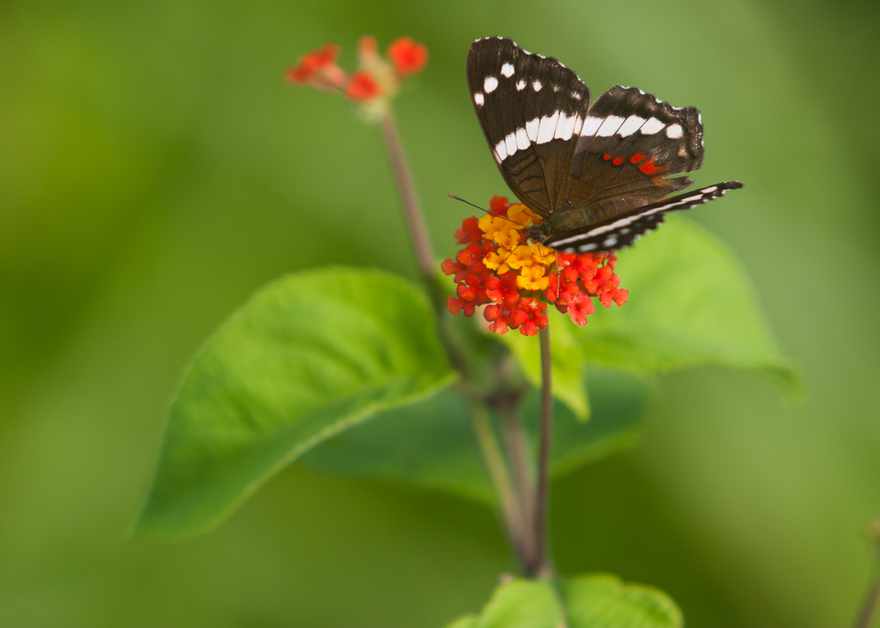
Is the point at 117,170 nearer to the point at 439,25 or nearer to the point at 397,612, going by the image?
the point at 439,25

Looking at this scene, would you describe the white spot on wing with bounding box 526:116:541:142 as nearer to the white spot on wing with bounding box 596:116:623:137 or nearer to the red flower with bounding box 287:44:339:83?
the white spot on wing with bounding box 596:116:623:137

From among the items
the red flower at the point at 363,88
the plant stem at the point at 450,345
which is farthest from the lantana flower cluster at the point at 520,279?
the red flower at the point at 363,88

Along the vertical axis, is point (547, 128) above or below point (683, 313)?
above

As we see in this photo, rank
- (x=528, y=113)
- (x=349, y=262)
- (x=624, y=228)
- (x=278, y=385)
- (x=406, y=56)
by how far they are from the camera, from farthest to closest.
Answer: (x=349, y=262)
(x=406, y=56)
(x=528, y=113)
(x=278, y=385)
(x=624, y=228)

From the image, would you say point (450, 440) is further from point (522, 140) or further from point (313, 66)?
point (313, 66)

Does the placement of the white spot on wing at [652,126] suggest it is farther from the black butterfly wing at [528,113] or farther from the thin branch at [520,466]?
the thin branch at [520,466]

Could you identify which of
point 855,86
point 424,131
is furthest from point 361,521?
point 855,86

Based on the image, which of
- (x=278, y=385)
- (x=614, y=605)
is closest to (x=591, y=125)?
(x=278, y=385)
